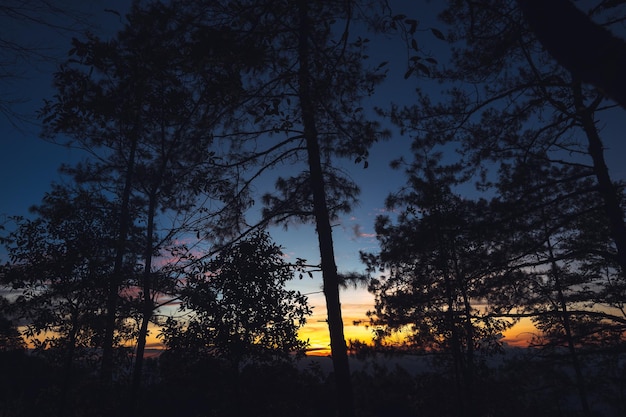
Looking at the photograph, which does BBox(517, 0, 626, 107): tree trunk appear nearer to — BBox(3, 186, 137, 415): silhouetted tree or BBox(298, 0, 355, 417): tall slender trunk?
BBox(298, 0, 355, 417): tall slender trunk

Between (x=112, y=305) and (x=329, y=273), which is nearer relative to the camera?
(x=329, y=273)

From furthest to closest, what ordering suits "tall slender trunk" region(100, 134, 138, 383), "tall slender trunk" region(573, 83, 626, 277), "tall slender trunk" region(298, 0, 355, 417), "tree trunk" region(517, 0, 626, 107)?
"tall slender trunk" region(100, 134, 138, 383) → "tall slender trunk" region(298, 0, 355, 417) → "tall slender trunk" region(573, 83, 626, 277) → "tree trunk" region(517, 0, 626, 107)

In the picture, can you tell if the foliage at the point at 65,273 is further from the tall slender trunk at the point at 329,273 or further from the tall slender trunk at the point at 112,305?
the tall slender trunk at the point at 329,273

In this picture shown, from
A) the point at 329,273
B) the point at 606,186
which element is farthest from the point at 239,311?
the point at 606,186

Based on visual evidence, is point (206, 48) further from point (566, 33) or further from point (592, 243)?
point (592, 243)

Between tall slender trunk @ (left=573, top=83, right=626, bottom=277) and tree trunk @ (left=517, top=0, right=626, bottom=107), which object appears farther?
tall slender trunk @ (left=573, top=83, right=626, bottom=277)

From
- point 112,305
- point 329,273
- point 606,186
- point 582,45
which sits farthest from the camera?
point 112,305

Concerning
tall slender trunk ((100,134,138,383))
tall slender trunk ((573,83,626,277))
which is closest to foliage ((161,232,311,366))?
tall slender trunk ((100,134,138,383))

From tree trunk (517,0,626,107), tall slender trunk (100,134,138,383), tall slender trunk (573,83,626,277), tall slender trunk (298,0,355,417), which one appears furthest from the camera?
tall slender trunk (100,134,138,383)

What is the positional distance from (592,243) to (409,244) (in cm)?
751

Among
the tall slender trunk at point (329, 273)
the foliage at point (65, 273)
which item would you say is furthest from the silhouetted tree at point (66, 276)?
the tall slender trunk at point (329, 273)

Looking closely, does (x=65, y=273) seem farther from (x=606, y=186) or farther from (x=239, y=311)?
(x=606, y=186)

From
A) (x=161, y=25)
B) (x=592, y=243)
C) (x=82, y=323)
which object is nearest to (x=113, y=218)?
(x=82, y=323)

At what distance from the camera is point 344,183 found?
30.9ft
